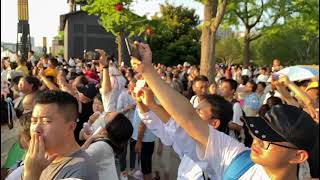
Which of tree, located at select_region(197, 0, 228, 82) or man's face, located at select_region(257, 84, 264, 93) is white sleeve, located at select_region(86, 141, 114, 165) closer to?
man's face, located at select_region(257, 84, 264, 93)

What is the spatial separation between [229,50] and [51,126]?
43.2 meters

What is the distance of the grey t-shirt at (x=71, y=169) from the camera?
2.34 m

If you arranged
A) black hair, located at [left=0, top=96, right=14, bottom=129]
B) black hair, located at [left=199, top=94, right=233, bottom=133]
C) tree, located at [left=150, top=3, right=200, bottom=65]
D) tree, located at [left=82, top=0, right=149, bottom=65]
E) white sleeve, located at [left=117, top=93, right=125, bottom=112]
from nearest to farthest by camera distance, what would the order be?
black hair, located at [left=199, top=94, right=233, bottom=133]
black hair, located at [left=0, top=96, right=14, bottom=129]
white sleeve, located at [left=117, top=93, right=125, bottom=112]
tree, located at [left=82, top=0, right=149, bottom=65]
tree, located at [left=150, top=3, right=200, bottom=65]

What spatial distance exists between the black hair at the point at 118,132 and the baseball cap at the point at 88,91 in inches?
151

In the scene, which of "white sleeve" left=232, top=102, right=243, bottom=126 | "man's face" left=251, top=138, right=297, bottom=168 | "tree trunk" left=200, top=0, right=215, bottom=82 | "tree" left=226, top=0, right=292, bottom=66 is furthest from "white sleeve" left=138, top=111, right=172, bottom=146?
"tree" left=226, top=0, right=292, bottom=66

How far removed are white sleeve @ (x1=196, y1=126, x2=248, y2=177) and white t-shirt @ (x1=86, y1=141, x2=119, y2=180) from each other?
0.56 metres

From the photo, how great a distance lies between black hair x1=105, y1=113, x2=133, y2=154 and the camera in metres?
3.14

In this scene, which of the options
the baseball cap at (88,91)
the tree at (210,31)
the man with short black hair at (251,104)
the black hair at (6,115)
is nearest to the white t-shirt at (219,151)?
the black hair at (6,115)

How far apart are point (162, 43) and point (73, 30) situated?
6.59m

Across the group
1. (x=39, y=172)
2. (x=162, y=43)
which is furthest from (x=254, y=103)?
(x=162, y=43)

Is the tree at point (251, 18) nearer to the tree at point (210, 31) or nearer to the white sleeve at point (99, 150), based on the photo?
the tree at point (210, 31)

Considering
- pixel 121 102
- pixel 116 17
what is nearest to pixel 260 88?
pixel 121 102

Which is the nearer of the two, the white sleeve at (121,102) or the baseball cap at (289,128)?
the baseball cap at (289,128)

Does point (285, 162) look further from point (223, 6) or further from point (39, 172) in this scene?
point (223, 6)
